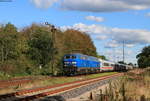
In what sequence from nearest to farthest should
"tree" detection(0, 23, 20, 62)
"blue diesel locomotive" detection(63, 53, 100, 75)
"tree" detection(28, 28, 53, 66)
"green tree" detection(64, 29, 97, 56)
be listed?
"blue diesel locomotive" detection(63, 53, 100, 75) → "tree" detection(0, 23, 20, 62) → "tree" detection(28, 28, 53, 66) → "green tree" detection(64, 29, 97, 56)

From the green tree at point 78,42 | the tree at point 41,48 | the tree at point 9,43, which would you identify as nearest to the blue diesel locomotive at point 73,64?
the tree at point 9,43

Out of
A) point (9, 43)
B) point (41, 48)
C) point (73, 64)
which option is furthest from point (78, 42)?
point (73, 64)

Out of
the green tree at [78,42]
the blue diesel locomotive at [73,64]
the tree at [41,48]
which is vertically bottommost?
the blue diesel locomotive at [73,64]

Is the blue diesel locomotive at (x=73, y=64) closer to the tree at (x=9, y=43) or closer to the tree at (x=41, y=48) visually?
the tree at (x=9, y=43)

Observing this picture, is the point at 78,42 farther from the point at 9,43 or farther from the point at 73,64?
the point at 73,64

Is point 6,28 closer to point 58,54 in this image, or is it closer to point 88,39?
point 58,54

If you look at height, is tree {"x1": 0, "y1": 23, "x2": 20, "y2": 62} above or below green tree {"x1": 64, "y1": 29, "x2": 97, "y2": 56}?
below

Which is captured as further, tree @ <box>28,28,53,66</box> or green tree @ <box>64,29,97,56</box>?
green tree @ <box>64,29,97,56</box>

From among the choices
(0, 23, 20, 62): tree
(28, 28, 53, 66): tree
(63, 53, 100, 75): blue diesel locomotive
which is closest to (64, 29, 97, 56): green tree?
(28, 28, 53, 66): tree

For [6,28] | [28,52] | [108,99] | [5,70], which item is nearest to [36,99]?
[108,99]

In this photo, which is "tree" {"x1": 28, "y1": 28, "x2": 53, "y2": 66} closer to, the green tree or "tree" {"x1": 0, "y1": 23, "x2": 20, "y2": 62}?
"tree" {"x1": 0, "y1": 23, "x2": 20, "y2": 62}

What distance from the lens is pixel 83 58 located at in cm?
4781

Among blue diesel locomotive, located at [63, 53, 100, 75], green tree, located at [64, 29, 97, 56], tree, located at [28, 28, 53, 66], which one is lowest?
blue diesel locomotive, located at [63, 53, 100, 75]

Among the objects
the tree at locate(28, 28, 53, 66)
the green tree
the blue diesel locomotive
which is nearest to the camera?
the blue diesel locomotive
